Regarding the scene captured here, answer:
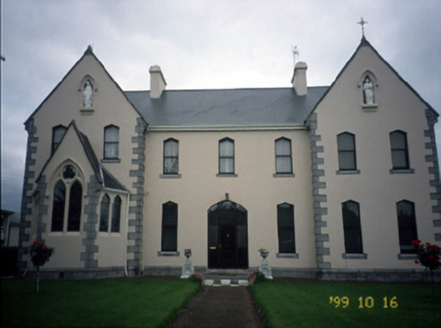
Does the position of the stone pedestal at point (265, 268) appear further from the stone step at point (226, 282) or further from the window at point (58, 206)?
the window at point (58, 206)

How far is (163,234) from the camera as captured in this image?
65.6ft

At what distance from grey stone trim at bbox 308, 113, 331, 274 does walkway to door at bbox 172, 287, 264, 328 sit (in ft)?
18.4

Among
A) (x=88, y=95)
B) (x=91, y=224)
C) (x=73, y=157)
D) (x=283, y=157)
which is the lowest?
(x=91, y=224)

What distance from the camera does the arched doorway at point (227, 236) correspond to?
1955cm

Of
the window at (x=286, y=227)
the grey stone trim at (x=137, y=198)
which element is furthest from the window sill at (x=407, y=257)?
the grey stone trim at (x=137, y=198)

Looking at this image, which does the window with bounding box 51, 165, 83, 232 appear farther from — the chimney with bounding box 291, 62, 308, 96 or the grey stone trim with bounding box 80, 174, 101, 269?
the chimney with bounding box 291, 62, 308, 96

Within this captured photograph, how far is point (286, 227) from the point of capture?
19.6 metres

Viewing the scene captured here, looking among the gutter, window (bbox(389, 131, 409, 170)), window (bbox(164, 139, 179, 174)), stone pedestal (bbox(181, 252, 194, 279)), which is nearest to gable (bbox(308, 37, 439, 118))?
the gutter

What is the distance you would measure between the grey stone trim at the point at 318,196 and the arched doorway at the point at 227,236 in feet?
12.4

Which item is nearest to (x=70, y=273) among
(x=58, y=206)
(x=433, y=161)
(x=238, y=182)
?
(x=58, y=206)

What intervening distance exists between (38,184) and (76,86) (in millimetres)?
6209

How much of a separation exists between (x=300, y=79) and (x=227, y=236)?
1180cm

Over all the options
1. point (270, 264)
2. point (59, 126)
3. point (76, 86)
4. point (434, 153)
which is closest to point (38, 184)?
point (59, 126)

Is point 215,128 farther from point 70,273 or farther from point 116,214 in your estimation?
point 70,273
